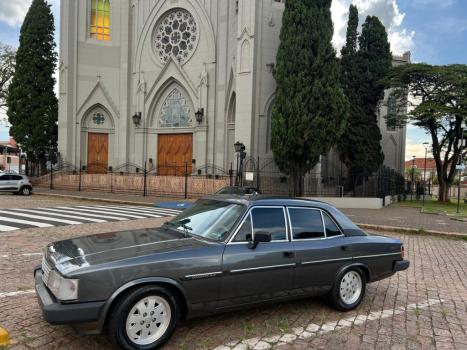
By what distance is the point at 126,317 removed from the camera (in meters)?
3.64

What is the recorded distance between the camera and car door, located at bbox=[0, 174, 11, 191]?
24266 millimetres

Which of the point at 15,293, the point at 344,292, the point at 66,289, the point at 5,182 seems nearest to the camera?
the point at 66,289

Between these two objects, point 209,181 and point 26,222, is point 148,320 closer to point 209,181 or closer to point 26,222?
point 26,222

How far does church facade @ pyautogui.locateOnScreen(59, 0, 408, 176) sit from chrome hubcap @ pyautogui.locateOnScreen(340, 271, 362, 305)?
22.5 metres

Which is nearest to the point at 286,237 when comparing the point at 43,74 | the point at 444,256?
the point at 444,256

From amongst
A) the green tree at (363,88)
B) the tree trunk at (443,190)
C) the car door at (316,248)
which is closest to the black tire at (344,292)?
the car door at (316,248)

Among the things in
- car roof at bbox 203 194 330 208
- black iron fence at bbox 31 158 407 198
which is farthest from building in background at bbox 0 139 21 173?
car roof at bbox 203 194 330 208

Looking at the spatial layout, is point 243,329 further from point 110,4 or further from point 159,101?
point 110,4

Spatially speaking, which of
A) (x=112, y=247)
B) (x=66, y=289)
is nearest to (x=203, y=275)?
(x=112, y=247)

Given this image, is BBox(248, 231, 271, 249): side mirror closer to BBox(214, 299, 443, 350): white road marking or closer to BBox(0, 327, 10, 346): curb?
BBox(214, 299, 443, 350): white road marking

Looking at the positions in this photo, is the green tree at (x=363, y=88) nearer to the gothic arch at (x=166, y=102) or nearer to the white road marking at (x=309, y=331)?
the gothic arch at (x=166, y=102)

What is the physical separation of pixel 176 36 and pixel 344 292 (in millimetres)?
29209

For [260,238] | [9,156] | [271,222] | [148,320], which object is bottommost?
[148,320]

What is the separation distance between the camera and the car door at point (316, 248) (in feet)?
15.7
